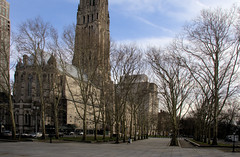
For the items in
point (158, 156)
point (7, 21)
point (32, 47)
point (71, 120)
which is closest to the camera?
point (158, 156)

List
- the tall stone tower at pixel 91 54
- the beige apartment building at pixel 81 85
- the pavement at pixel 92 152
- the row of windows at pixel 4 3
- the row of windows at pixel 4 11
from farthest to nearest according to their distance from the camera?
1. the row of windows at pixel 4 3
2. the row of windows at pixel 4 11
3. the beige apartment building at pixel 81 85
4. the tall stone tower at pixel 91 54
5. the pavement at pixel 92 152

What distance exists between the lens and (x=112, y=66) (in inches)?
1519

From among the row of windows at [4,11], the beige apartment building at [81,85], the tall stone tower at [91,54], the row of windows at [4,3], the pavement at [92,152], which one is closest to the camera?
the pavement at [92,152]

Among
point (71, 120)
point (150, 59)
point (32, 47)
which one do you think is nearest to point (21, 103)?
point (71, 120)

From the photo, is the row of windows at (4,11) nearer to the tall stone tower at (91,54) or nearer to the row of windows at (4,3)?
the row of windows at (4,3)

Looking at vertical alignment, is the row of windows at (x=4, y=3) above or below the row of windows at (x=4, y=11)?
above

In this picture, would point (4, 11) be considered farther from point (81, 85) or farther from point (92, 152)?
point (92, 152)

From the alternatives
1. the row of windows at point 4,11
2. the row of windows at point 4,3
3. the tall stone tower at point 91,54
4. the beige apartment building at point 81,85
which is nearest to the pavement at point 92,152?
the beige apartment building at point 81,85

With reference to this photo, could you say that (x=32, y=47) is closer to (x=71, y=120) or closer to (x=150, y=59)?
(x=150, y=59)

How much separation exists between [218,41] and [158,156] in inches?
Result: 645

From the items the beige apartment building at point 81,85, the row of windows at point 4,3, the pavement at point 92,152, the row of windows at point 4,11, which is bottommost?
the pavement at point 92,152

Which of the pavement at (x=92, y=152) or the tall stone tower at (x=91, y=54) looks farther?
the tall stone tower at (x=91, y=54)

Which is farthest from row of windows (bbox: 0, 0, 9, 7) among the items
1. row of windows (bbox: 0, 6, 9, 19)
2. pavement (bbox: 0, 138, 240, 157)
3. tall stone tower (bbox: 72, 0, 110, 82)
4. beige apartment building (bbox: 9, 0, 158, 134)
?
pavement (bbox: 0, 138, 240, 157)

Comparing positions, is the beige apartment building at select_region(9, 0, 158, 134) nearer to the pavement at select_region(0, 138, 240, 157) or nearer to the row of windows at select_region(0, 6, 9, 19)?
the pavement at select_region(0, 138, 240, 157)
